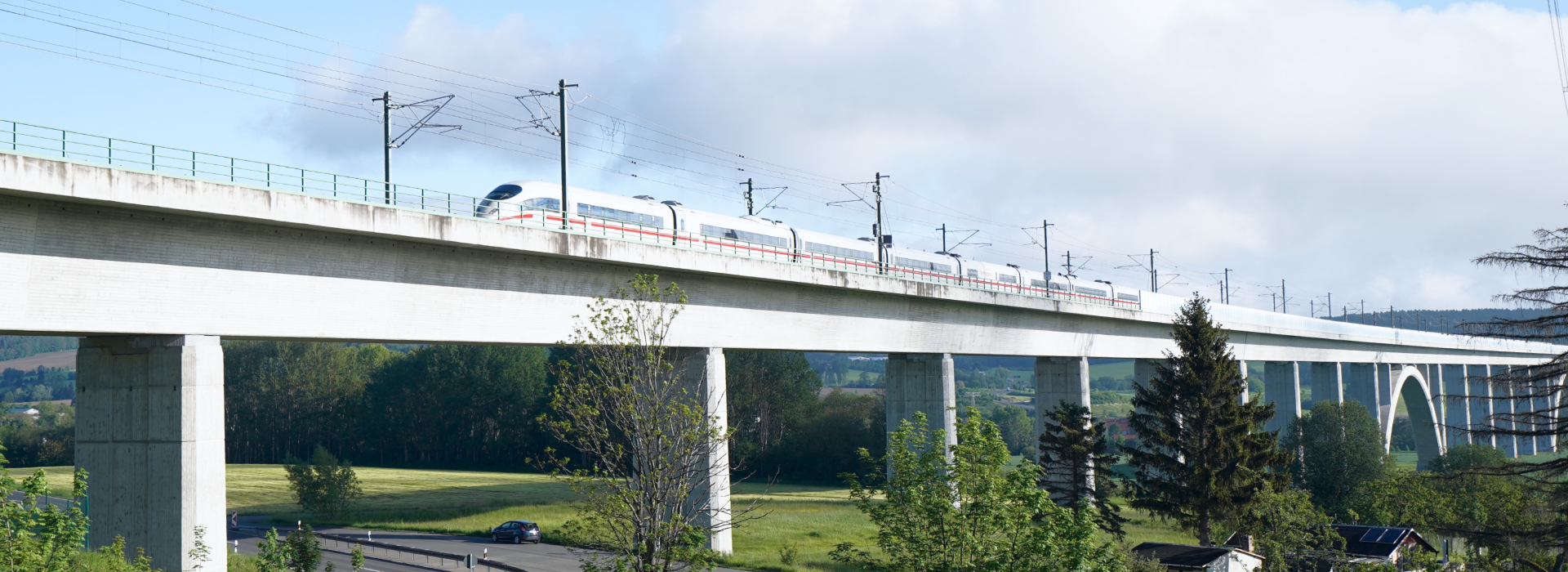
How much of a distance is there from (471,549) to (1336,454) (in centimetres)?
5120

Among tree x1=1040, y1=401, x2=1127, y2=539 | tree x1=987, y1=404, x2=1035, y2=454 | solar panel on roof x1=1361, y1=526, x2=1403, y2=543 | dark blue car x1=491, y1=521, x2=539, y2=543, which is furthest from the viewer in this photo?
tree x1=987, y1=404, x2=1035, y2=454

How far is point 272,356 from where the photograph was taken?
123 meters

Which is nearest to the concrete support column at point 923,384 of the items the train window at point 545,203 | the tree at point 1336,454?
the train window at point 545,203

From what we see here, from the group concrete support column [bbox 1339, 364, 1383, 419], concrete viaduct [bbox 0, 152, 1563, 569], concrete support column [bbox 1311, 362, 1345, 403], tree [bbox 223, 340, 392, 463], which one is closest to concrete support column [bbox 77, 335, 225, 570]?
concrete viaduct [bbox 0, 152, 1563, 569]

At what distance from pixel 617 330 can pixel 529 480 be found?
73.1 meters

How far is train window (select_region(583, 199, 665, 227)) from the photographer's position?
123ft

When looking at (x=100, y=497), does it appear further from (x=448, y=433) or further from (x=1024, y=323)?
(x=448, y=433)

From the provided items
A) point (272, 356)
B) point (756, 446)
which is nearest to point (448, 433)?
point (272, 356)

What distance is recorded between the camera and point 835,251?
52.5 m

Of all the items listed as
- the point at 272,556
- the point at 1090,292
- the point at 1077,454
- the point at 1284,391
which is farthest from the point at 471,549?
the point at 1284,391

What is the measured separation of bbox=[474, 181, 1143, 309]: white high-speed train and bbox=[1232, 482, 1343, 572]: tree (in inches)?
666

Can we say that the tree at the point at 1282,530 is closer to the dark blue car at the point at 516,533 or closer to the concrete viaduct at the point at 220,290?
the concrete viaduct at the point at 220,290

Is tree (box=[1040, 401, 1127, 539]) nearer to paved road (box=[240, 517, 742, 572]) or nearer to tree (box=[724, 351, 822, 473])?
paved road (box=[240, 517, 742, 572])

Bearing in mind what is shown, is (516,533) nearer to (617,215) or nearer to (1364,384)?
(617,215)
